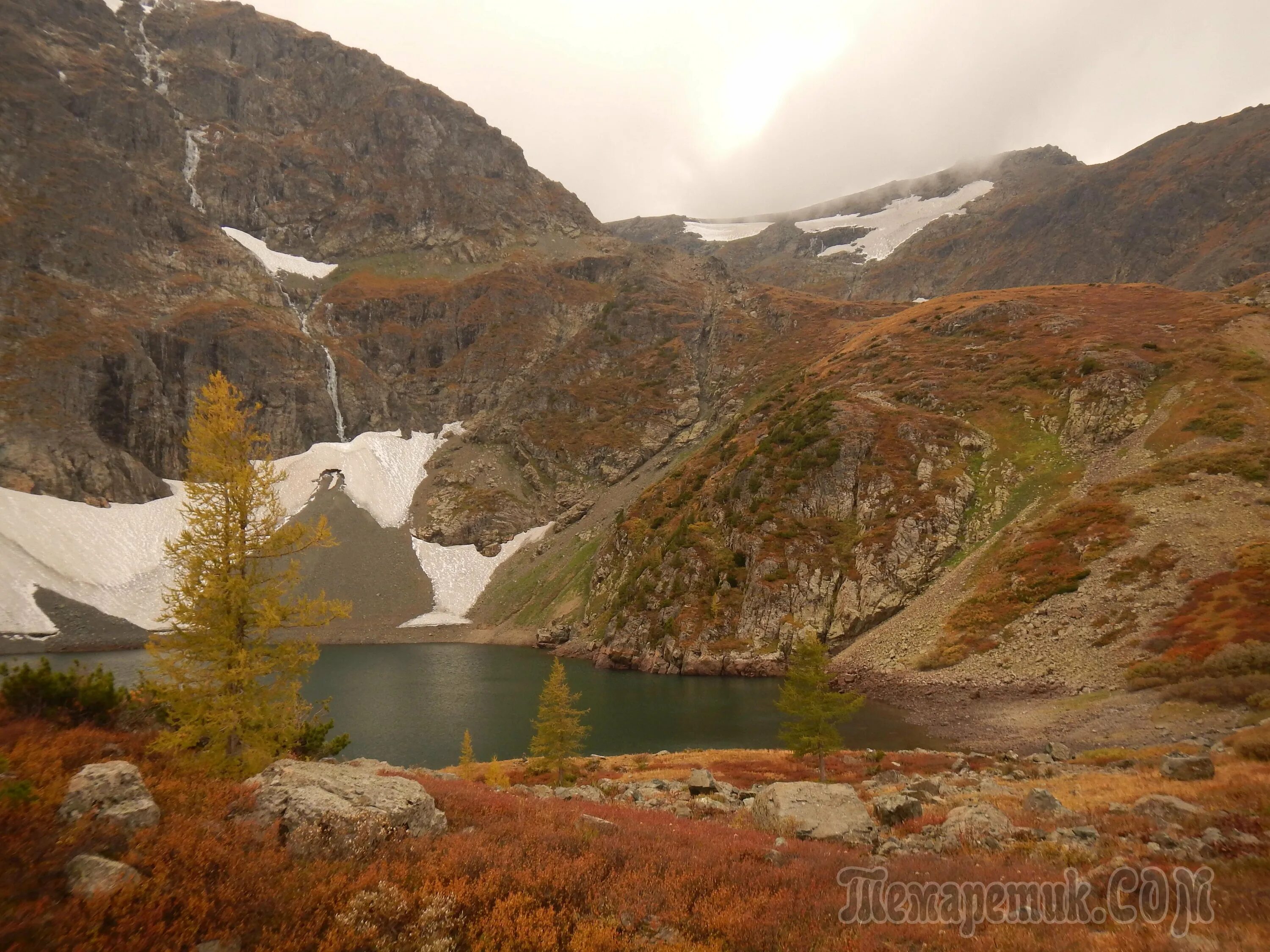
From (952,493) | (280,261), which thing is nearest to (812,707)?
(952,493)

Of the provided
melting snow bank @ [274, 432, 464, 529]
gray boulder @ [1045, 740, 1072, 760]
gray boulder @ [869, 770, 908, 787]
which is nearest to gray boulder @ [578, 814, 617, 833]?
gray boulder @ [869, 770, 908, 787]

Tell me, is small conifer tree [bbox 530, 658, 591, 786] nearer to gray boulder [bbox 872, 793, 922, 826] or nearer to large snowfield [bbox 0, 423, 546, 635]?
gray boulder [bbox 872, 793, 922, 826]

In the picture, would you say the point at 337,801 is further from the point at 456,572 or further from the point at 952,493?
the point at 456,572

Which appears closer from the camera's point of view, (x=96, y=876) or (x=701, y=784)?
(x=96, y=876)

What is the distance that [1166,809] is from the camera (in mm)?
11156

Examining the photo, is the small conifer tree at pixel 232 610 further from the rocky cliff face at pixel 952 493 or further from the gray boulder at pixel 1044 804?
the rocky cliff face at pixel 952 493

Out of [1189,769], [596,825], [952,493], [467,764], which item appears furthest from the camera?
[952,493]

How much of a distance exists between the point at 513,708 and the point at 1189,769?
47.9 m

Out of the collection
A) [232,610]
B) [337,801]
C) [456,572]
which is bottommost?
[456,572]

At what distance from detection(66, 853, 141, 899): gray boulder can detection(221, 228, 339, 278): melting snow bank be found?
204 metres

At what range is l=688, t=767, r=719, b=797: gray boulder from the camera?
20.8 meters

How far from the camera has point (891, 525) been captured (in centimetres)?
6016

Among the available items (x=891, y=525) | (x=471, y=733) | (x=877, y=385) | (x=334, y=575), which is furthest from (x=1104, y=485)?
(x=334, y=575)

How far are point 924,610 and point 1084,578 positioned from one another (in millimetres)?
12525
